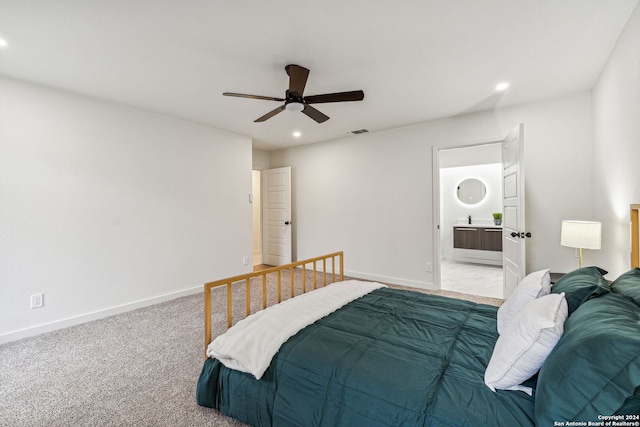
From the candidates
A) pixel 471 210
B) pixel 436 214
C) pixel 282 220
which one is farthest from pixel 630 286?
pixel 471 210

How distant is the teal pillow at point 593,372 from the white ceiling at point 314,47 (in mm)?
1893

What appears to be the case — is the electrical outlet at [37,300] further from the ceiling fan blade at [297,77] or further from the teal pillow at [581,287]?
the teal pillow at [581,287]

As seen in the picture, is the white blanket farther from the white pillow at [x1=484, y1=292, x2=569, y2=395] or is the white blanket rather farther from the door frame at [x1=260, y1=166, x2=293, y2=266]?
the door frame at [x1=260, y1=166, x2=293, y2=266]

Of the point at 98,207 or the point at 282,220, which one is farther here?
the point at 282,220

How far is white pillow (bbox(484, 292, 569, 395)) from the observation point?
110cm

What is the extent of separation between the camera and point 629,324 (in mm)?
930

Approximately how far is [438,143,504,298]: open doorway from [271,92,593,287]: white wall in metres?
1.52

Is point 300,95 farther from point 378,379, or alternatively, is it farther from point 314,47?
point 378,379

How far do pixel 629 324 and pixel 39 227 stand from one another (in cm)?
426

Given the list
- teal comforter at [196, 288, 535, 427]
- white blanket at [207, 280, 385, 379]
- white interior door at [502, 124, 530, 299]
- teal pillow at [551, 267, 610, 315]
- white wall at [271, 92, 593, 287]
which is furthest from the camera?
white wall at [271, 92, 593, 287]

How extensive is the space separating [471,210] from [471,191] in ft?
1.41

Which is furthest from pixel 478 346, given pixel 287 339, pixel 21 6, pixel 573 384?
pixel 21 6

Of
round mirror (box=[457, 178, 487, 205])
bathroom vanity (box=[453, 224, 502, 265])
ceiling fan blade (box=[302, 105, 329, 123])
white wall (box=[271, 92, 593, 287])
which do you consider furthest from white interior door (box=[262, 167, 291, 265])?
round mirror (box=[457, 178, 487, 205])

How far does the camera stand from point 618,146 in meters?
2.26
